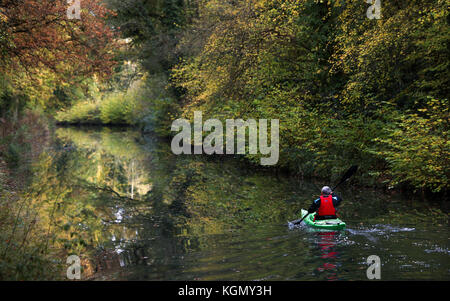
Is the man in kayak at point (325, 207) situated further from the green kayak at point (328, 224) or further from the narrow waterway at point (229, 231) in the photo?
the narrow waterway at point (229, 231)

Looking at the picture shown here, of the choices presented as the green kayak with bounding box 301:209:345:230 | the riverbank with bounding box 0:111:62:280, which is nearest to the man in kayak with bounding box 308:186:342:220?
the green kayak with bounding box 301:209:345:230

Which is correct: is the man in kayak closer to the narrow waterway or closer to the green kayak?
the green kayak

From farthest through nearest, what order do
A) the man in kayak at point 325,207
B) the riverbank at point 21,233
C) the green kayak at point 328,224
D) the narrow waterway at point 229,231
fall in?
1. the man in kayak at point 325,207
2. the green kayak at point 328,224
3. the narrow waterway at point 229,231
4. the riverbank at point 21,233

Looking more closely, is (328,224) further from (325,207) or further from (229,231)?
(229,231)

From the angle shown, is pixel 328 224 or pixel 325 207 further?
pixel 325 207

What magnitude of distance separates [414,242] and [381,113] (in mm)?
7165

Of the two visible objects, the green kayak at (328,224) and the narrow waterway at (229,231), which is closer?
the narrow waterway at (229,231)

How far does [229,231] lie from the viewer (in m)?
10.5

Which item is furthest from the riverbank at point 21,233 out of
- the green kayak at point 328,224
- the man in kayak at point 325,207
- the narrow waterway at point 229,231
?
the man in kayak at point 325,207

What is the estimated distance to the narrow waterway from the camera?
7.56 metres

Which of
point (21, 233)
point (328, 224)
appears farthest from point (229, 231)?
point (21, 233)

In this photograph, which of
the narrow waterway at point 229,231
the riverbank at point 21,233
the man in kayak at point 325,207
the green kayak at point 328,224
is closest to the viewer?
the riverbank at point 21,233

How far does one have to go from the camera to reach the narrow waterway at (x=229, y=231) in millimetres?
7562

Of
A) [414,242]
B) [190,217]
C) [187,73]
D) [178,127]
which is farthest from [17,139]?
[414,242]
